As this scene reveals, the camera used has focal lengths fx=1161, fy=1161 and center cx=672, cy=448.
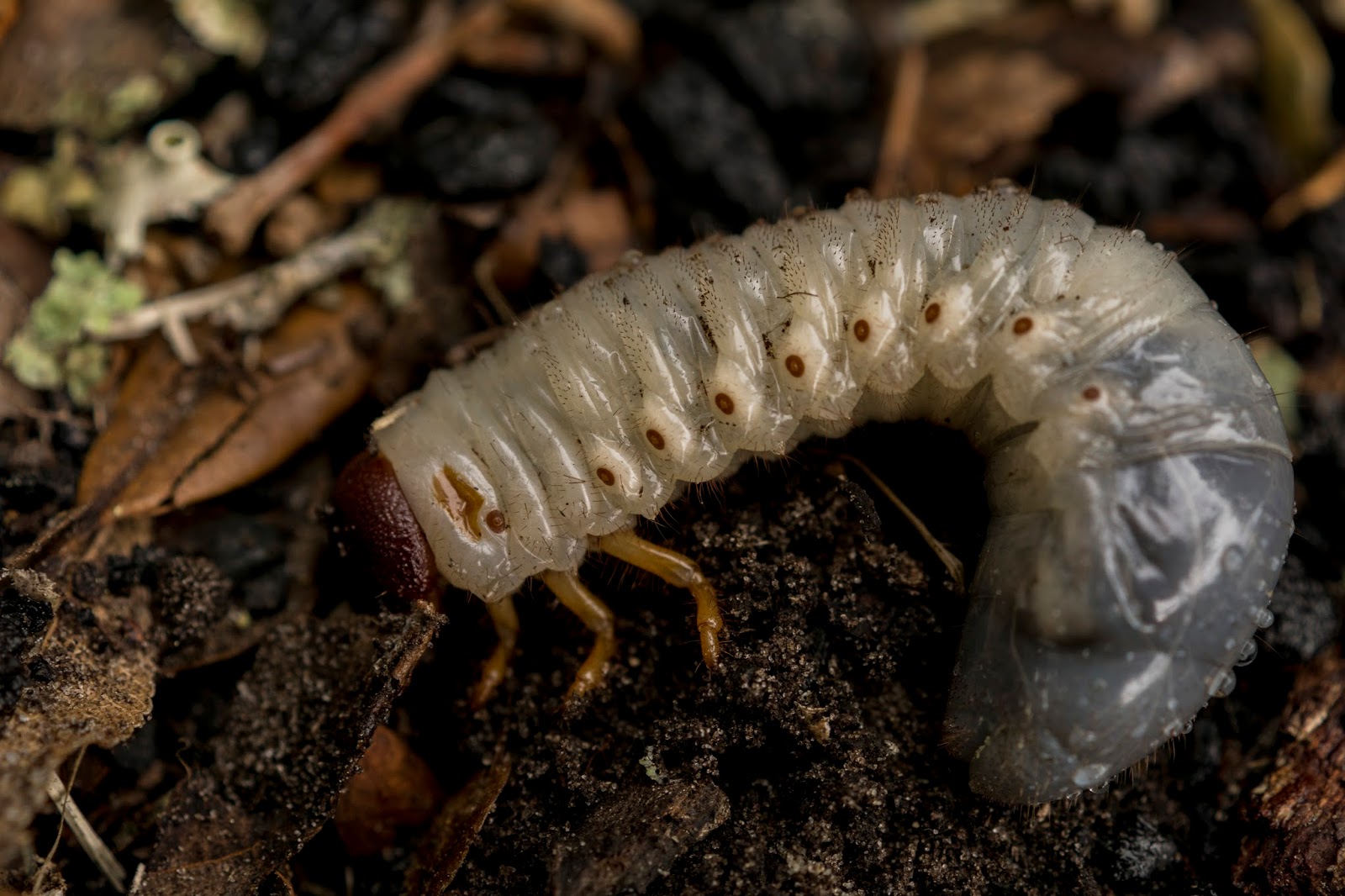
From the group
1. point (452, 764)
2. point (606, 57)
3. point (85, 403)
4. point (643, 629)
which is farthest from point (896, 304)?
point (85, 403)

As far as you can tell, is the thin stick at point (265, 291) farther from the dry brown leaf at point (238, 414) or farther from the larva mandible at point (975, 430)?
the larva mandible at point (975, 430)

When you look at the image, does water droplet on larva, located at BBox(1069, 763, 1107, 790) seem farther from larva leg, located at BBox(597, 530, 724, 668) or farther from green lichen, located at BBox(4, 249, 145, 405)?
green lichen, located at BBox(4, 249, 145, 405)

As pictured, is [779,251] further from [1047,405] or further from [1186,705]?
[1186,705]

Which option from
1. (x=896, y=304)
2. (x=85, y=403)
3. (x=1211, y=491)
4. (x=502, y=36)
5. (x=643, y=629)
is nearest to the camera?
(x=1211, y=491)

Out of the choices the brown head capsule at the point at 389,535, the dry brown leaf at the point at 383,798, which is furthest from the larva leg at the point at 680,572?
the dry brown leaf at the point at 383,798

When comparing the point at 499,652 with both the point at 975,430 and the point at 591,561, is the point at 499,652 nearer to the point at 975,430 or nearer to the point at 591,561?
the point at 591,561
